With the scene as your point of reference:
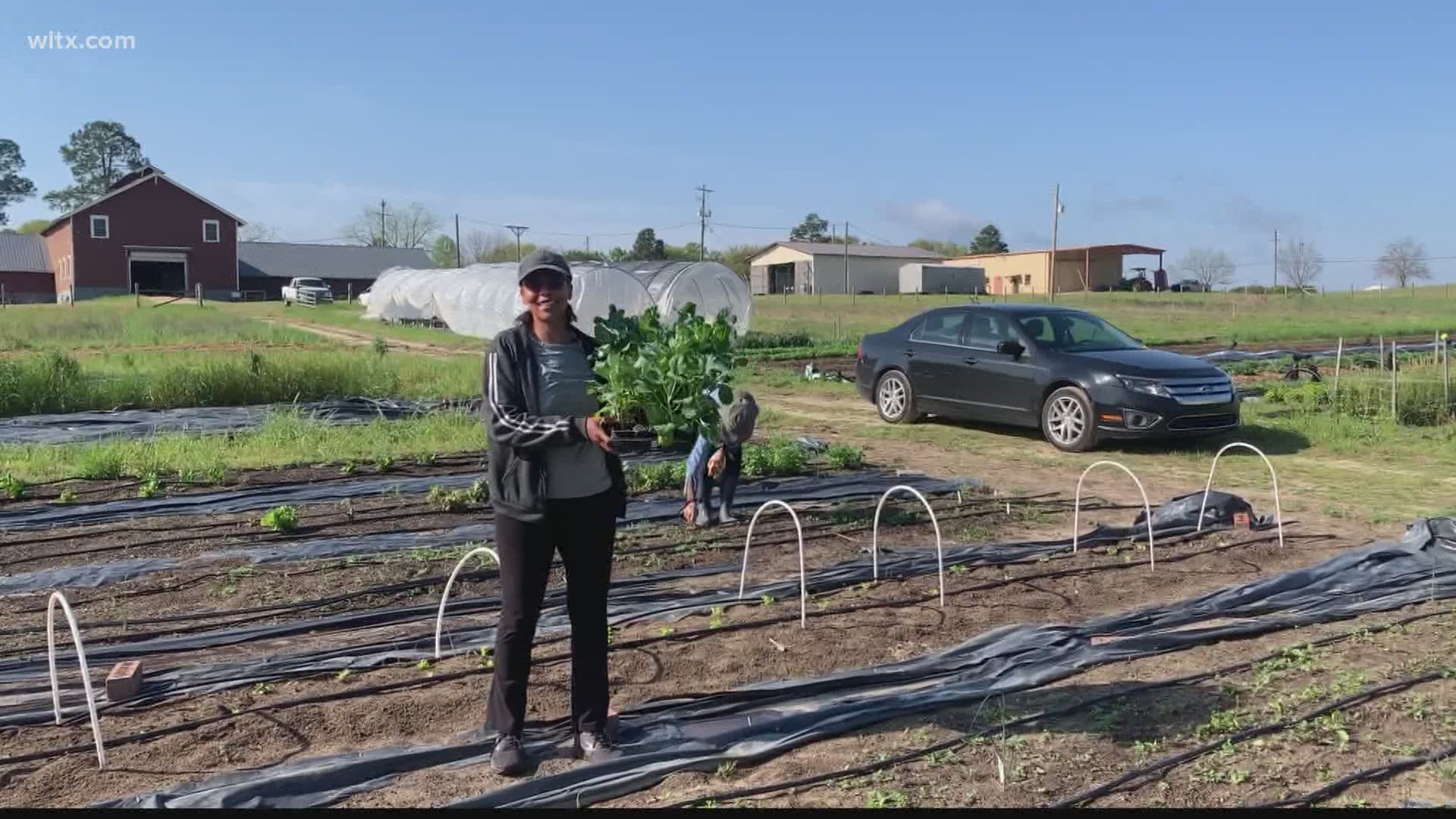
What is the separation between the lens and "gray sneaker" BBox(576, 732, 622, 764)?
3850 mm

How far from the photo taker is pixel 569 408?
3.82 meters

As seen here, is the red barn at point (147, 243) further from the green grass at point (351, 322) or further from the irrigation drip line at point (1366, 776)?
the irrigation drip line at point (1366, 776)

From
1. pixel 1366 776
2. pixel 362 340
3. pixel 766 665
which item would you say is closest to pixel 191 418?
pixel 766 665

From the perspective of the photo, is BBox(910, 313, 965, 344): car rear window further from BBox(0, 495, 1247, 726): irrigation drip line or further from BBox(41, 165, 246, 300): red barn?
BBox(41, 165, 246, 300): red barn

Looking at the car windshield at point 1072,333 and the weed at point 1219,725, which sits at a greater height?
the car windshield at point 1072,333

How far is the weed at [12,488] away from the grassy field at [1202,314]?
23.7 m

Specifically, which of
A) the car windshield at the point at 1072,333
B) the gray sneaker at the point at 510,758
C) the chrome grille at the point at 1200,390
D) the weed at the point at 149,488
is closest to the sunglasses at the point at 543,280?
the gray sneaker at the point at 510,758

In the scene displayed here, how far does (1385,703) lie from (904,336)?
9.29 m

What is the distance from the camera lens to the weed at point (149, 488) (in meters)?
8.73

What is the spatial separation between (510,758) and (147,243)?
59069 mm

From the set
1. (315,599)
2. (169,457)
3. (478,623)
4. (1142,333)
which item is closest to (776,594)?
(478,623)

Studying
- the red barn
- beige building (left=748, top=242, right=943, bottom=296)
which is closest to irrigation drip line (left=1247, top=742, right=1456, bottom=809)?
the red barn

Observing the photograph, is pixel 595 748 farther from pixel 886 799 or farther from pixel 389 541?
pixel 389 541

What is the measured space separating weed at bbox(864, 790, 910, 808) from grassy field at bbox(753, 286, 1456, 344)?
27.1 metres
